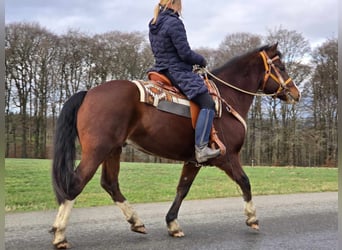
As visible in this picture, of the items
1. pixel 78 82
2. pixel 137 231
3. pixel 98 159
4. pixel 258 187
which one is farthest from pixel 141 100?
pixel 78 82

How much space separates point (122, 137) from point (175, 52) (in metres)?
1.29

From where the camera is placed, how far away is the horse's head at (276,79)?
21.1ft

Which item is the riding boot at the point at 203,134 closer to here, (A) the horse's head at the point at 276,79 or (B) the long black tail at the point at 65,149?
(B) the long black tail at the point at 65,149

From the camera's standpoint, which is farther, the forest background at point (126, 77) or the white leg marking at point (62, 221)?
the forest background at point (126, 77)

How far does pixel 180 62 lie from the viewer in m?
5.38

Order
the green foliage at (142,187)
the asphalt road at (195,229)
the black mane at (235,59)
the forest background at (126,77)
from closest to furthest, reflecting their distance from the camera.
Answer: the asphalt road at (195,229) → the black mane at (235,59) → the green foliage at (142,187) → the forest background at (126,77)

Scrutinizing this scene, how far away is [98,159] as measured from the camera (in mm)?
4758

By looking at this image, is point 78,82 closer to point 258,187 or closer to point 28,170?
point 28,170

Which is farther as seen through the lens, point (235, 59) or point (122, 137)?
point (235, 59)

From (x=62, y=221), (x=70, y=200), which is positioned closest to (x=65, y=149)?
(x=70, y=200)

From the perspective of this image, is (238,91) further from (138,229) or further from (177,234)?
(138,229)

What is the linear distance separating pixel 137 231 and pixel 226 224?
58.3 inches

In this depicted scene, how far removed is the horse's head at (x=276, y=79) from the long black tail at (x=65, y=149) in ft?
9.26

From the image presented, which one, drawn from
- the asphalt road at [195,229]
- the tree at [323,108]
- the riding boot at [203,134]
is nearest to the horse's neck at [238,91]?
the riding boot at [203,134]
